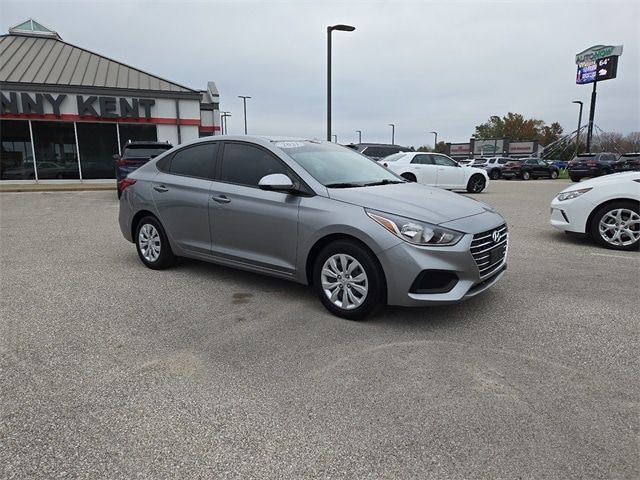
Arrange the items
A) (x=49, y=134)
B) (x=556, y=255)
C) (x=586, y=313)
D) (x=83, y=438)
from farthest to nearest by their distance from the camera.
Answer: (x=49, y=134)
(x=556, y=255)
(x=586, y=313)
(x=83, y=438)

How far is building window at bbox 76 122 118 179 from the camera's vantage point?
19.7m

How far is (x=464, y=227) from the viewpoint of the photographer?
3.79 m

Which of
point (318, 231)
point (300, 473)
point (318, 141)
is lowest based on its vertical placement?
point (300, 473)

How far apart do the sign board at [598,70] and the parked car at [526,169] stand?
71.1 ft

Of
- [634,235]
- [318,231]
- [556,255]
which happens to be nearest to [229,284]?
[318,231]

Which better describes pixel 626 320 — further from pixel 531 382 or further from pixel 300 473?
pixel 300 473

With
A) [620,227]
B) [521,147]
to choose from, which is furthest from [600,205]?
[521,147]

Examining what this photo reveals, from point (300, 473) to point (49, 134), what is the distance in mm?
21203

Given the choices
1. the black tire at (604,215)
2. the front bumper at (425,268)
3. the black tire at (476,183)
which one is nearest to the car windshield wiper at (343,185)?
the front bumper at (425,268)

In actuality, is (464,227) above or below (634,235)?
above

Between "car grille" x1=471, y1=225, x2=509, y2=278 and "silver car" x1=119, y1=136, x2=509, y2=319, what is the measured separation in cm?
1

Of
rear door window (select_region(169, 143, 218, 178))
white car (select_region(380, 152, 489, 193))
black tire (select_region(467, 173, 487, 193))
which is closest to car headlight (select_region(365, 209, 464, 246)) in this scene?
rear door window (select_region(169, 143, 218, 178))

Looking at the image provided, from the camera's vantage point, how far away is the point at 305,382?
2.97 m

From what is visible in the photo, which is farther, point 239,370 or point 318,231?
point 318,231
